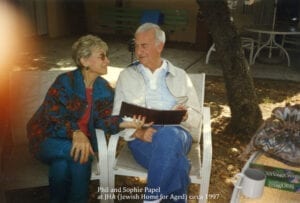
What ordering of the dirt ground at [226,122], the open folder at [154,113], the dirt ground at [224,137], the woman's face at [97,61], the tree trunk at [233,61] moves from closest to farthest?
the open folder at [154,113] < the woman's face at [97,61] < the dirt ground at [224,137] < the dirt ground at [226,122] < the tree trunk at [233,61]

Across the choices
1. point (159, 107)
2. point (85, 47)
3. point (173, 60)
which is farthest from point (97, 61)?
point (173, 60)

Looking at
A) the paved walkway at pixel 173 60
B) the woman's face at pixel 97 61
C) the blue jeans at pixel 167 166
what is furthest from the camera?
the paved walkway at pixel 173 60

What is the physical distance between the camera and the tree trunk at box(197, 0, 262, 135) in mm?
4180

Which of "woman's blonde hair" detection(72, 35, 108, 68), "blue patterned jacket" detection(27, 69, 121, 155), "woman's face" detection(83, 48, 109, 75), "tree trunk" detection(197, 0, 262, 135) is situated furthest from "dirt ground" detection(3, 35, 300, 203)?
"woman's blonde hair" detection(72, 35, 108, 68)

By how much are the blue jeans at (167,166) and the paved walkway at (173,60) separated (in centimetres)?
491

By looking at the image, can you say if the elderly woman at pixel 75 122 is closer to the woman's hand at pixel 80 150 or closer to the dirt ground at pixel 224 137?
the woman's hand at pixel 80 150

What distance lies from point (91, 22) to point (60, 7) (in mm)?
1146

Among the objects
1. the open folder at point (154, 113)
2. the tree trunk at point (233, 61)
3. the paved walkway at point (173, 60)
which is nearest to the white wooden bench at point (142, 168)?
the open folder at point (154, 113)

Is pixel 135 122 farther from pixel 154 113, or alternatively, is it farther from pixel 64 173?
pixel 64 173

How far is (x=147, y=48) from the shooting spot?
300 centimetres

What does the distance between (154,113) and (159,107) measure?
41cm

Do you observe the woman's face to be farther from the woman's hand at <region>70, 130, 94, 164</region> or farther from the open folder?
the woman's hand at <region>70, 130, 94, 164</region>

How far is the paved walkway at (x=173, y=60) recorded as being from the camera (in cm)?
757

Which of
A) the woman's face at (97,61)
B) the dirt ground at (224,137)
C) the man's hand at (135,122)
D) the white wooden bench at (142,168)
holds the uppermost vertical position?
the woman's face at (97,61)
